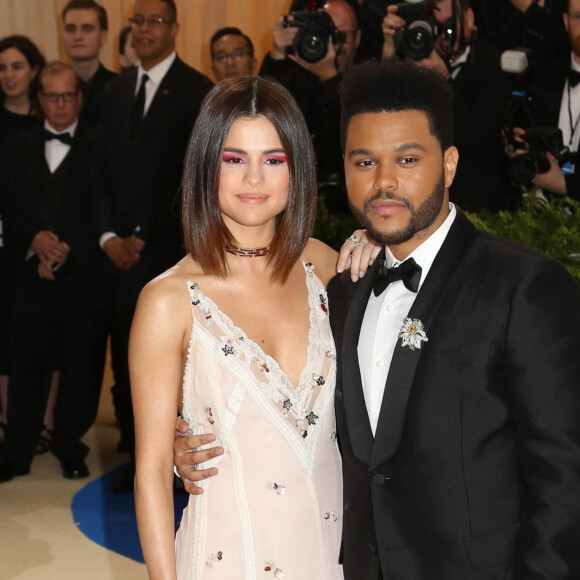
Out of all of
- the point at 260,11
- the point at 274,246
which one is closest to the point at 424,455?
the point at 274,246

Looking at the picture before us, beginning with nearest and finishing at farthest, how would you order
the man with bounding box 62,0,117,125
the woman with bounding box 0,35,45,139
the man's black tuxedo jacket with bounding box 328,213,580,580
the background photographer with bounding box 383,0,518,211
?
the man's black tuxedo jacket with bounding box 328,213,580,580 < the background photographer with bounding box 383,0,518,211 < the woman with bounding box 0,35,45,139 < the man with bounding box 62,0,117,125

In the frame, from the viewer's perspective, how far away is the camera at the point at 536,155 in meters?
3.92

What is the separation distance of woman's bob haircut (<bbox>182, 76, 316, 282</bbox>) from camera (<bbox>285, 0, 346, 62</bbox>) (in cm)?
234

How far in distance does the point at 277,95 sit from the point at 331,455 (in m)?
0.83

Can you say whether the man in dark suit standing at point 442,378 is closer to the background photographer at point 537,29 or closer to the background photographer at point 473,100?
the background photographer at point 473,100

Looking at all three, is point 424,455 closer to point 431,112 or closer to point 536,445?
point 536,445

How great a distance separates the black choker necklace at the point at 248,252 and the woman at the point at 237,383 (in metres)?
0.03

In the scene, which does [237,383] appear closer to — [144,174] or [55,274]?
[144,174]

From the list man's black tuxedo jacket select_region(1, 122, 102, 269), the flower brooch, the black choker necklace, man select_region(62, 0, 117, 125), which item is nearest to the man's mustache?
the flower brooch

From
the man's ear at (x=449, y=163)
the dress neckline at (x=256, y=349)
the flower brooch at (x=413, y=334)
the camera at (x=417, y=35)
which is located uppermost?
the camera at (x=417, y=35)

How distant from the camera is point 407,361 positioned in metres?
1.95

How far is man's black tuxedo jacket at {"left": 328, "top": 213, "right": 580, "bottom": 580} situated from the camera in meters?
1.82

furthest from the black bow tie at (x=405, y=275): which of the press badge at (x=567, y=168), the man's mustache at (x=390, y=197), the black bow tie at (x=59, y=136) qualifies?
the black bow tie at (x=59, y=136)

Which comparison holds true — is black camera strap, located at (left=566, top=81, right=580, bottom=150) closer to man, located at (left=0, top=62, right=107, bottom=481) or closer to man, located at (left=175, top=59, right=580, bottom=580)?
man, located at (left=175, top=59, right=580, bottom=580)
